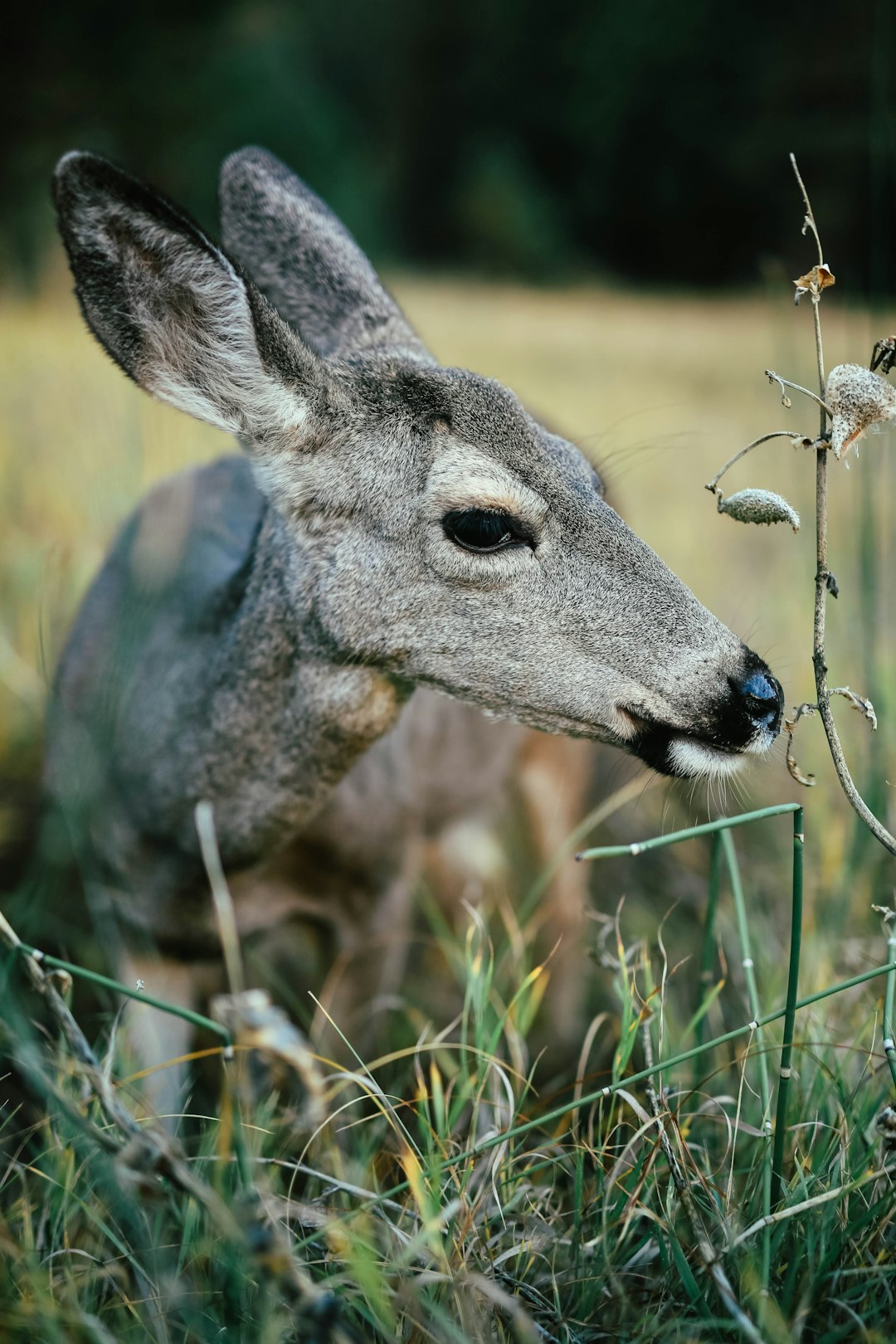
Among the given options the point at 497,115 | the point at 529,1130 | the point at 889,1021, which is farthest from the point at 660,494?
the point at 497,115

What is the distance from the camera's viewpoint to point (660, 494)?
659cm

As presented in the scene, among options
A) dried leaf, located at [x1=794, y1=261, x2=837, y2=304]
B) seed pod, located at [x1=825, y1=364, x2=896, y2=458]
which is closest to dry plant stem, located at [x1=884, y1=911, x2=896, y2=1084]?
seed pod, located at [x1=825, y1=364, x2=896, y2=458]

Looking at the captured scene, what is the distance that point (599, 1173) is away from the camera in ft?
5.63

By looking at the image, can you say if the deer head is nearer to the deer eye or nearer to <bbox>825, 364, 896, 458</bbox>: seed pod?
the deer eye

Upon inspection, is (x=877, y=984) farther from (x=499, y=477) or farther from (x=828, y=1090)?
(x=499, y=477)

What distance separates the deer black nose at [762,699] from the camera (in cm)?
182

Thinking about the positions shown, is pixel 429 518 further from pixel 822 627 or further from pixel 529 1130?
pixel 529 1130

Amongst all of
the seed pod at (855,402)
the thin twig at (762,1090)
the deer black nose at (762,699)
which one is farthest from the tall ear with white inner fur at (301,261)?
the thin twig at (762,1090)

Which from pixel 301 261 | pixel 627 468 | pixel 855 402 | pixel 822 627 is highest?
pixel 301 261

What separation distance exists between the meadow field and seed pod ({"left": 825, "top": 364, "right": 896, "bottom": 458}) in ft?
2.34

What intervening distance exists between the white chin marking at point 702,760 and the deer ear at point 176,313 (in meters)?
0.95

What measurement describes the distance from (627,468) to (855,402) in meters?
1.50

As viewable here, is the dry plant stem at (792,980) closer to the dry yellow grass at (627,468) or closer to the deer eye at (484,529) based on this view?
the deer eye at (484,529)

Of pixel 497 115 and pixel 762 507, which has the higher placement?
pixel 497 115
